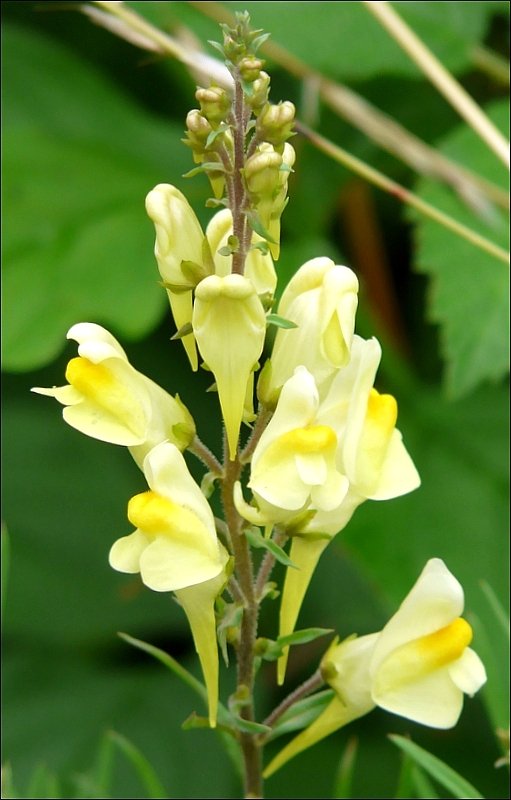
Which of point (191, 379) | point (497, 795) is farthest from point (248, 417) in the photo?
point (497, 795)

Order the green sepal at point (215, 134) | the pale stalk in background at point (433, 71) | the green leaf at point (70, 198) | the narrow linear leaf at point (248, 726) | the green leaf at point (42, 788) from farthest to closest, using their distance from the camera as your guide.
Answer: the green leaf at point (70, 198), the pale stalk in background at point (433, 71), the green leaf at point (42, 788), the narrow linear leaf at point (248, 726), the green sepal at point (215, 134)

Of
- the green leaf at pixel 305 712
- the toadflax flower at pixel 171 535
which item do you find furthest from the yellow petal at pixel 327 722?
the toadflax flower at pixel 171 535

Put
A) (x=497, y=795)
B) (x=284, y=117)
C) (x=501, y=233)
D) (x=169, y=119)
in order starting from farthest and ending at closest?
(x=169, y=119), (x=497, y=795), (x=501, y=233), (x=284, y=117)

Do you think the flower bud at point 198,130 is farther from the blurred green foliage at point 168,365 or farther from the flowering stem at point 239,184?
the blurred green foliage at point 168,365

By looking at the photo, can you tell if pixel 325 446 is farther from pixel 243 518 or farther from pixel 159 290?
pixel 159 290

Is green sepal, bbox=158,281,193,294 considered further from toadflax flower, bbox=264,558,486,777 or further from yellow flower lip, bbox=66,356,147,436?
toadflax flower, bbox=264,558,486,777

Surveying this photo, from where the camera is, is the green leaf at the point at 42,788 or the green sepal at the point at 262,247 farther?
the green leaf at the point at 42,788
